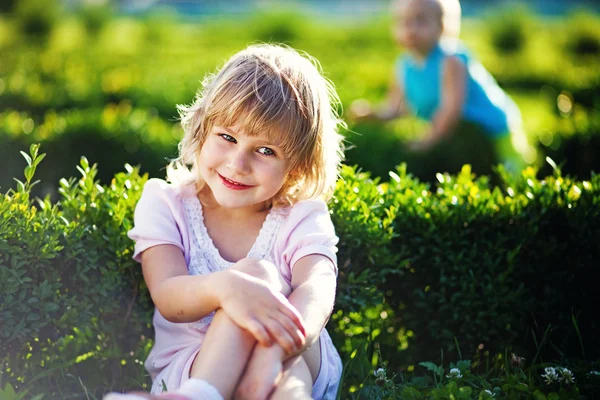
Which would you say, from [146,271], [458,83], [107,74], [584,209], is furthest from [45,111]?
[584,209]

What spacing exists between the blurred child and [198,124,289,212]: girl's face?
333 centimetres

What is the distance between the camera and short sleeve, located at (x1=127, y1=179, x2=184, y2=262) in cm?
271

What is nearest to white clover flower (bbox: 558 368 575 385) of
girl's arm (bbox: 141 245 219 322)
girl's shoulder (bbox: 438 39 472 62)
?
girl's arm (bbox: 141 245 219 322)

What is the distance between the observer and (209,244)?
2799 millimetres

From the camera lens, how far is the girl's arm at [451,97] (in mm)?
6047

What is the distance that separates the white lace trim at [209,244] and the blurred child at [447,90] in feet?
10.5

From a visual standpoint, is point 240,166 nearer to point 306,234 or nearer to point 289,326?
point 306,234

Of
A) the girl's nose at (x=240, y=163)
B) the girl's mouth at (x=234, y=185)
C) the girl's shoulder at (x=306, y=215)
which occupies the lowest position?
the girl's shoulder at (x=306, y=215)

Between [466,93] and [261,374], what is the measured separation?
4.44 metres

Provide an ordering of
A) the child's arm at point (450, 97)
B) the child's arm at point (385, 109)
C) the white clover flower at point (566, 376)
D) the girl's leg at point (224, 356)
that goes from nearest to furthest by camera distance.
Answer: the girl's leg at point (224, 356) → the white clover flower at point (566, 376) → the child's arm at point (450, 97) → the child's arm at point (385, 109)

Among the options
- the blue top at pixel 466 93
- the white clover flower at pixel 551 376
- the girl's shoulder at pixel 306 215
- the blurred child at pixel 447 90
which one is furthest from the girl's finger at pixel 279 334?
the blue top at pixel 466 93

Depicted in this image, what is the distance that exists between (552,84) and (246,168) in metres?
9.95

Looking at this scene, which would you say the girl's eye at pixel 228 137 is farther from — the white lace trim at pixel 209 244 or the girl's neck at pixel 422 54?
the girl's neck at pixel 422 54

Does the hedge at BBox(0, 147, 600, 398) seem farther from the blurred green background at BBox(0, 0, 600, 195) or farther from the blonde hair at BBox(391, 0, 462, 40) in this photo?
the blonde hair at BBox(391, 0, 462, 40)
